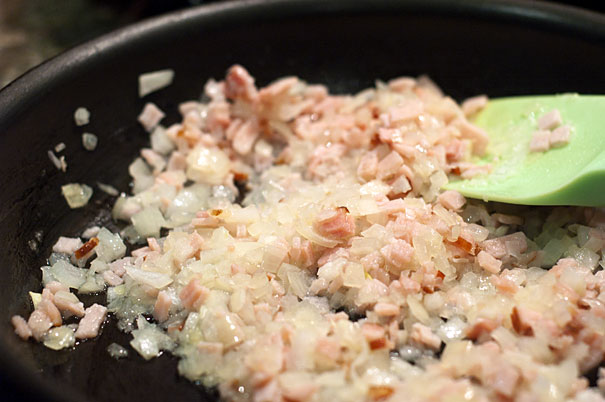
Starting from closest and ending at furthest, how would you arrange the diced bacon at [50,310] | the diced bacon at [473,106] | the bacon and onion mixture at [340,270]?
the bacon and onion mixture at [340,270] < the diced bacon at [50,310] < the diced bacon at [473,106]

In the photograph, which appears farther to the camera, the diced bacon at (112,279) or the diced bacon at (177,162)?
the diced bacon at (177,162)

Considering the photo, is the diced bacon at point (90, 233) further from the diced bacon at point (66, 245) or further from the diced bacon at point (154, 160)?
the diced bacon at point (154, 160)

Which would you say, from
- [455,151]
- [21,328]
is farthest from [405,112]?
[21,328]

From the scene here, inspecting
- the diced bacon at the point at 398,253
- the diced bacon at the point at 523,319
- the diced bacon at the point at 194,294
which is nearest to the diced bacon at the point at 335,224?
the diced bacon at the point at 398,253

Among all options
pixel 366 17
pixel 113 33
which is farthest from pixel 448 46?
pixel 113 33

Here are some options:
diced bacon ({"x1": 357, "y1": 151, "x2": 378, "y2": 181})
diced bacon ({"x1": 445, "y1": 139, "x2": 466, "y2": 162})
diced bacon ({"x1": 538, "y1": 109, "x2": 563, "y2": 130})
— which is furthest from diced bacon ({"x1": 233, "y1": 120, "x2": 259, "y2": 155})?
diced bacon ({"x1": 538, "y1": 109, "x2": 563, "y2": 130})

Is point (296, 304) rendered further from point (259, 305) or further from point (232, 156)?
point (232, 156)

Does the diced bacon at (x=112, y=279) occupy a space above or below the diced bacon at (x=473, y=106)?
below

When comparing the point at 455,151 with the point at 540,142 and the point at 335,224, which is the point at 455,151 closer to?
the point at 540,142
